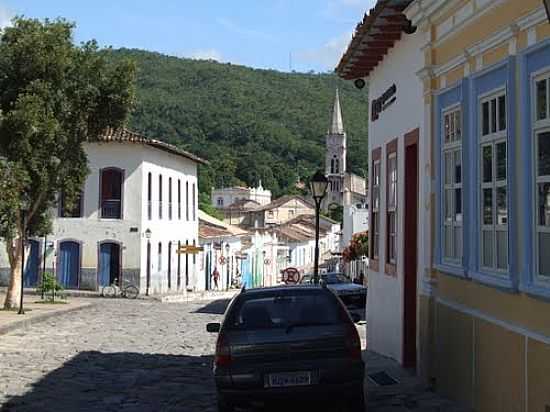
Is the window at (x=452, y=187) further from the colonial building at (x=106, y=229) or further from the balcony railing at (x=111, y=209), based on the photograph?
the balcony railing at (x=111, y=209)

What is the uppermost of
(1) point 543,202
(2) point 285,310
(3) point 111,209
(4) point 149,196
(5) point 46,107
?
(5) point 46,107

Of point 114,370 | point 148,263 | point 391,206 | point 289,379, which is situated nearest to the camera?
point 289,379

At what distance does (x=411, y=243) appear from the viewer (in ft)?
43.9

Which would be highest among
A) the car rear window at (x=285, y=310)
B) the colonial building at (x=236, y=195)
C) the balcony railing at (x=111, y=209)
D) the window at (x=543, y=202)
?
the colonial building at (x=236, y=195)

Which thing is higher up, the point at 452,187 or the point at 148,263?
the point at 452,187

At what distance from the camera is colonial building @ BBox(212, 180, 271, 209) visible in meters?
134

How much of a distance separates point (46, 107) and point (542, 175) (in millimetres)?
19414

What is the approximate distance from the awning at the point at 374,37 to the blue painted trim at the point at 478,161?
312cm

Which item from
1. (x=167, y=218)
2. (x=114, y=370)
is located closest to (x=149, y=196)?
(x=167, y=218)

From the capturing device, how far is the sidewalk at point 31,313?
21.6 metres

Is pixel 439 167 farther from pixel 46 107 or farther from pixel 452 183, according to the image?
pixel 46 107

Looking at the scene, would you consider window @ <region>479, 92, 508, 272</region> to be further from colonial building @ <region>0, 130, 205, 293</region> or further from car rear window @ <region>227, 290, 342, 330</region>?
colonial building @ <region>0, 130, 205, 293</region>

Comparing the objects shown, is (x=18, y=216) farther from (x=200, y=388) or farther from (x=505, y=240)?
(x=505, y=240)

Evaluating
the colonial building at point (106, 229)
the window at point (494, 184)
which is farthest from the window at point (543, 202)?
the colonial building at point (106, 229)
